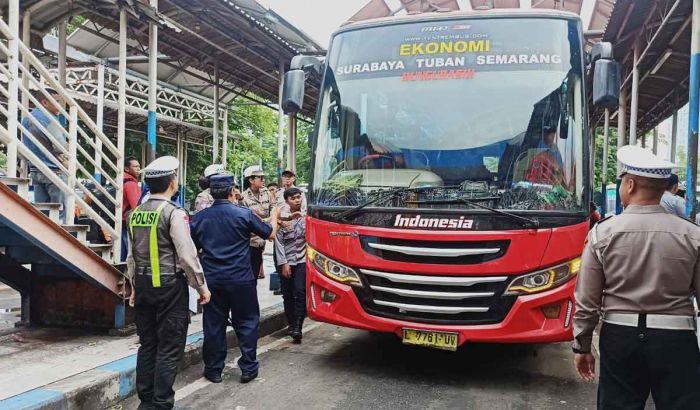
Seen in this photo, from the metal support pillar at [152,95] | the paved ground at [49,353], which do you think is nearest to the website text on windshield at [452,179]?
the paved ground at [49,353]

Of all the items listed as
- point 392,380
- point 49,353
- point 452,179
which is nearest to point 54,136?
point 49,353

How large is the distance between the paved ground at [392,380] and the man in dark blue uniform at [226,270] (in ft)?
0.76

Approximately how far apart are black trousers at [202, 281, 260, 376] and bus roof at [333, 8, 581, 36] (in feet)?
8.06

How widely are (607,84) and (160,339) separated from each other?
3851mm

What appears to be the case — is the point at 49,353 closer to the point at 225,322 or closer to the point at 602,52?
the point at 225,322

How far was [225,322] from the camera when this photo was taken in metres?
4.55

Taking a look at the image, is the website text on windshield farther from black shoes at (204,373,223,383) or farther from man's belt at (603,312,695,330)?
man's belt at (603,312,695,330)

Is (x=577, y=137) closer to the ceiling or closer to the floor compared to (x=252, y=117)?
closer to the floor

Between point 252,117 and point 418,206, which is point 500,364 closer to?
point 418,206

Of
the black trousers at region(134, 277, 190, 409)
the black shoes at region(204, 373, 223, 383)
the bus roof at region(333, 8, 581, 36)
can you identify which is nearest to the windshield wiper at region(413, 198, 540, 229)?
the bus roof at region(333, 8, 581, 36)

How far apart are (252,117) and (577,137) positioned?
18.9 m

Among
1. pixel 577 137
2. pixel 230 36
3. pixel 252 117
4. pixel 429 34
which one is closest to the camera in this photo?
pixel 577 137

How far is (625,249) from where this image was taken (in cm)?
249

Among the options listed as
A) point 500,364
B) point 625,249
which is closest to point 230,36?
point 500,364
